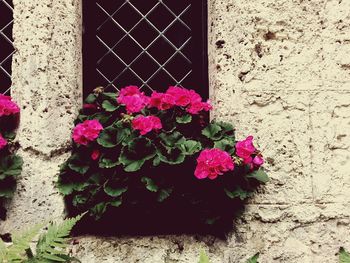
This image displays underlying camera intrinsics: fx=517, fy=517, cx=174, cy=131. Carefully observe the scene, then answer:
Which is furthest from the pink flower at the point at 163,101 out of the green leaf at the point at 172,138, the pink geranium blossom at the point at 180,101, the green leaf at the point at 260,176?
the green leaf at the point at 260,176

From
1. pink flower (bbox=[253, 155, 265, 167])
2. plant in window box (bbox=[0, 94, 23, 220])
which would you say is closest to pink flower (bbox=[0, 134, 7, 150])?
plant in window box (bbox=[0, 94, 23, 220])

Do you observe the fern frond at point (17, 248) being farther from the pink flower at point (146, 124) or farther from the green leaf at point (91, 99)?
the green leaf at point (91, 99)

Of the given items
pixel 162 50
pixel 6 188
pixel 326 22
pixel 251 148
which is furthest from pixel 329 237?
pixel 6 188

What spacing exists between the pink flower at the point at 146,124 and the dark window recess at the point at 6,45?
0.81m

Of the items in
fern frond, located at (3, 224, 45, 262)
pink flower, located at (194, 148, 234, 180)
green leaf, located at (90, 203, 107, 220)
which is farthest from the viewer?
green leaf, located at (90, 203, 107, 220)

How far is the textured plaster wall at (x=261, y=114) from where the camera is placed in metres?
2.24

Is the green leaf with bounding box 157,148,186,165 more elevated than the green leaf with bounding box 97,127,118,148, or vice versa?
the green leaf with bounding box 157,148,186,165

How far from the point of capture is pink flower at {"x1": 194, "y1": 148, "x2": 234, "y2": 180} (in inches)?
81.9

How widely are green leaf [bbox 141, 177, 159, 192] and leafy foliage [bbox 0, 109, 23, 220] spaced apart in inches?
22.2

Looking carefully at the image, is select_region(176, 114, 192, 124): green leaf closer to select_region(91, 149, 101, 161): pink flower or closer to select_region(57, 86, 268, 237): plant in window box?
select_region(57, 86, 268, 237): plant in window box

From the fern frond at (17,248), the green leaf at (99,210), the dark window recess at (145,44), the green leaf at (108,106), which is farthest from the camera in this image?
the dark window recess at (145,44)

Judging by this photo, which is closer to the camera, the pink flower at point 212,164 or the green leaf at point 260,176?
the pink flower at point 212,164

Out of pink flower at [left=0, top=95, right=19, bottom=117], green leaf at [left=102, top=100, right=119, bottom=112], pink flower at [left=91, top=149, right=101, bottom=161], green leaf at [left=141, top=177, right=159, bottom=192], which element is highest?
green leaf at [left=102, top=100, right=119, bottom=112]

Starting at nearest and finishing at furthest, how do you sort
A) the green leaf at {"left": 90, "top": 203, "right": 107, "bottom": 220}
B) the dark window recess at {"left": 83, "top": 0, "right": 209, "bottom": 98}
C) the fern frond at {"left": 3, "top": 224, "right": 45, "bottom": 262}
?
the fern frond at {"left": 3, "top": 224, "right": 45, "bottom": 262}, the green leaf at {"left": 90, "top": 203, "right": 107, "bottom": 220}, the dark window recess at {"left": 83, "top": 0, "right": 209, "bottom": 98}
